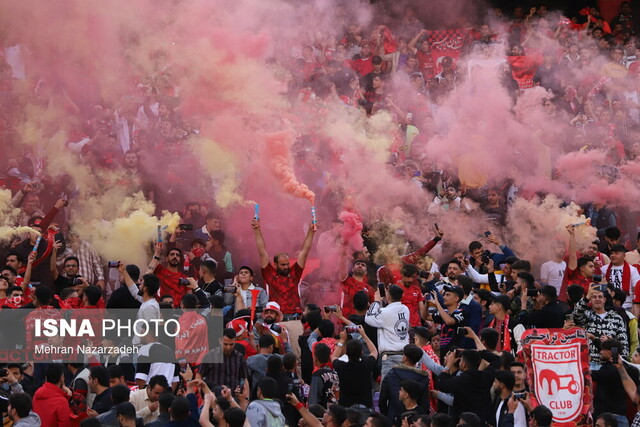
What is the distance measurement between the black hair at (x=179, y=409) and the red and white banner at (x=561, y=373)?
2.36 m

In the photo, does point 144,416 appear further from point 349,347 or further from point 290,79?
point 290,79

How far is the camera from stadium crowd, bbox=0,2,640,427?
7.00 m

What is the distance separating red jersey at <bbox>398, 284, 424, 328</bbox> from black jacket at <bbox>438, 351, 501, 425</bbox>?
217 centimetres

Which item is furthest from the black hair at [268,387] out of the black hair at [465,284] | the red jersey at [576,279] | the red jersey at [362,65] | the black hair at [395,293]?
the red jersey at [362,65]

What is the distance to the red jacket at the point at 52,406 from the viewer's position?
6.81 m

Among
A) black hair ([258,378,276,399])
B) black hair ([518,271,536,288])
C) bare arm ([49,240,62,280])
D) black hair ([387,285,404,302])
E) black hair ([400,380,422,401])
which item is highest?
bare arm ([49,240,62,280])

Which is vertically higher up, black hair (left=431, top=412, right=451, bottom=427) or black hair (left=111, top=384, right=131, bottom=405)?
black hair (left=111, top=384, right=131, bottom=405)

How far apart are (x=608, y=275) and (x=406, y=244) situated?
3.18 m

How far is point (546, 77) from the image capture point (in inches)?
603

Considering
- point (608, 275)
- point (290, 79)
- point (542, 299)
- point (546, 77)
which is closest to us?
point (542, 299)

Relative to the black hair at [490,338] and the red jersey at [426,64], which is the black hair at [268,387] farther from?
the red jersey at [426,64]

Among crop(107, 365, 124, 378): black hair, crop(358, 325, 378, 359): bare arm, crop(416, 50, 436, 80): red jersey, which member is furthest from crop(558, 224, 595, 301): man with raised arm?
crop(416, 50, 436, 80): red jersey

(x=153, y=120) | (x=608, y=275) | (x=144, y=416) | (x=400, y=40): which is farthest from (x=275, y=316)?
(x=400, y=40)

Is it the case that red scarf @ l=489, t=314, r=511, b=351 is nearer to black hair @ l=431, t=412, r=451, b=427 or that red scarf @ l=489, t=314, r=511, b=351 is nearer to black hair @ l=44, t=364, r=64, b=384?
black hair @ l=431, t=412, r=451, b=427
